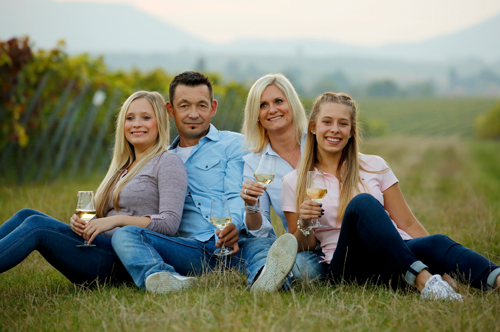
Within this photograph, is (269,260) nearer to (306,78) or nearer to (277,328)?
(277,328)

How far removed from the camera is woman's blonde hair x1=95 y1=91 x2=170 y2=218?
380 cm

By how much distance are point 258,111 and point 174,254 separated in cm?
149

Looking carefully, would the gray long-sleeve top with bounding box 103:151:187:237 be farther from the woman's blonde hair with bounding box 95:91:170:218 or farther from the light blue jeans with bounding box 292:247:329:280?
the light blue jeans with bounding box 292:247:329:280

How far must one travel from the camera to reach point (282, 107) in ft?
14.2

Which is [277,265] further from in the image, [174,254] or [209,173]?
[209,173]

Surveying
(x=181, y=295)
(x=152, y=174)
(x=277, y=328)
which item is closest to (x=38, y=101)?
(x=152, y=174)

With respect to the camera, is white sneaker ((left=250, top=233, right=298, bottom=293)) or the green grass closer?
white sneaker ((left=250, top=233, right=298, bottom=293))

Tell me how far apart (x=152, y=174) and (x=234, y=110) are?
14456mm

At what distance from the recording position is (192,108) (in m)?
4.16

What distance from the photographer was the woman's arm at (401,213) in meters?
3.64

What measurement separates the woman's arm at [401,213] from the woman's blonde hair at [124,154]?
1814 millimetres

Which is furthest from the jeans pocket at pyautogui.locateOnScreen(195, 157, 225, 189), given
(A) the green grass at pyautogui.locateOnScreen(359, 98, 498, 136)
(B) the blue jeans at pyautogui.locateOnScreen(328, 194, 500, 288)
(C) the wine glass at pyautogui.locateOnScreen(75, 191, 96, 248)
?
(A) the green grass at pyautogui.locateOnScreen(359, 98, 498, 136)

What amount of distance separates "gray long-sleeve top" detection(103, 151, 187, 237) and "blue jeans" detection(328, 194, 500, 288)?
1.23m

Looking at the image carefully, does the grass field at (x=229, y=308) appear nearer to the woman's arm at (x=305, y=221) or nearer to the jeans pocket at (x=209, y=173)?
the woman's arm at (x=305, y=221)
